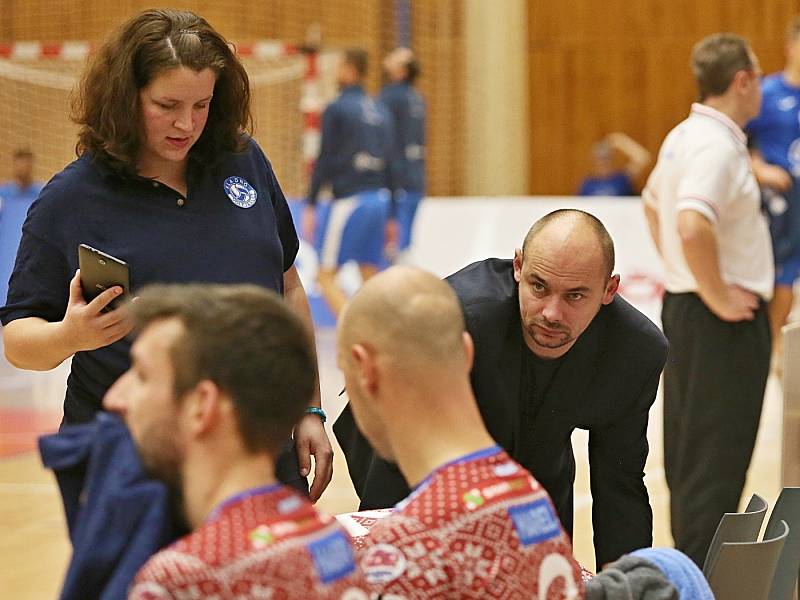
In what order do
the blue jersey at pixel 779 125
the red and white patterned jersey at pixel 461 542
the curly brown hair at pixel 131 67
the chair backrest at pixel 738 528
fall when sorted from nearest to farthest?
the red and white patterned jersey at pixel 461 542, the curly brown hair at pixel 131 67, the chair backrest at pixel 738 528, the blue jersey at pixel 779 125

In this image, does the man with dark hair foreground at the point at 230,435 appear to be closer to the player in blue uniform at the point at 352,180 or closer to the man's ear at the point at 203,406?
the man's ear at the point at 203,406

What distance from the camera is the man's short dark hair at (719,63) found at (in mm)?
4547

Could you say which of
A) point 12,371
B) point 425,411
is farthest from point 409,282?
point 12,371

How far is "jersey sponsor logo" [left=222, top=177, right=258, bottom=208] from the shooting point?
267cm

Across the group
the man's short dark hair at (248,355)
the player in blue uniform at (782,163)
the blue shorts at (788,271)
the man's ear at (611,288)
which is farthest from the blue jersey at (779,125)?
the man's short dark hair at (248,355)

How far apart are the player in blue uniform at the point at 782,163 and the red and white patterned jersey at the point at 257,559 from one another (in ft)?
17.7

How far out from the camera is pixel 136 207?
8.41 ft

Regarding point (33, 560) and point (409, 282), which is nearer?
point (409, 282)

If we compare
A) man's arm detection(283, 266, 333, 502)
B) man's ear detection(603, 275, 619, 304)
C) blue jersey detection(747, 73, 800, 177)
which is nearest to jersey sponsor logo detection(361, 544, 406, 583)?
man's arm detection(283, 266, 333, 502)

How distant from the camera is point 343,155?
34.6 ft

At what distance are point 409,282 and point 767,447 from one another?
212 inches

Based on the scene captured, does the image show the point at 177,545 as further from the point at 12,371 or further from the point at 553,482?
the point at 12,371

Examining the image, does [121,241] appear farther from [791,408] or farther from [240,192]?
[791,408]

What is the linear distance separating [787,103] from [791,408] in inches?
173
